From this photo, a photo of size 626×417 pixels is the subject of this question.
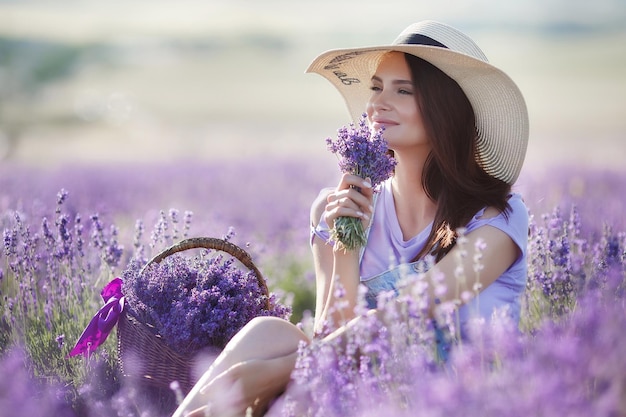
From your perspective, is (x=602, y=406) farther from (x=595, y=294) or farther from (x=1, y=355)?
(x=1, y=355)

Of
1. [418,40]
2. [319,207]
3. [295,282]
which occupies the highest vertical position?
[418,40]

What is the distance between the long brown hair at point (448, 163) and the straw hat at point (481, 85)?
0.06 m

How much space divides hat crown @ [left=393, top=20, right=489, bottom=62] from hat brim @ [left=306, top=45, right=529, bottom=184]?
97mm

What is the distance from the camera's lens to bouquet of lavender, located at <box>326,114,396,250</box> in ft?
9.27

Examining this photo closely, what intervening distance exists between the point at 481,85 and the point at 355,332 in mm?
1169

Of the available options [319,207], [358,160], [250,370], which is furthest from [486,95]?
[250,370]

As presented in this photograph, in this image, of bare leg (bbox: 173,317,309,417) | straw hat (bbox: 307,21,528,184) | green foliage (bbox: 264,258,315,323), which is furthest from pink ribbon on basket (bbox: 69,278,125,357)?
green foliage (bbox: 264,258,315,323)

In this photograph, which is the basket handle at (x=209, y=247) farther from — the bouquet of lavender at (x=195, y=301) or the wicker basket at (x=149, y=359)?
the wicker basket at (x=149, y=359)

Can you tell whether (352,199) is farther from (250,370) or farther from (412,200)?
(250,370)

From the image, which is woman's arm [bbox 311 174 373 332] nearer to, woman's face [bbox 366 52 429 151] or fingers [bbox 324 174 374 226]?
fingers [bbox 324 174 374 226]

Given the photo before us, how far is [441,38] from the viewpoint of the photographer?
320 centimetres

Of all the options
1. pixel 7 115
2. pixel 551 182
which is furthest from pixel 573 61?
pixel 551 182

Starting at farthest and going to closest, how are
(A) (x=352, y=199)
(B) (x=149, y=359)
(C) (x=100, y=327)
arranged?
1. (C) (x=100, y=327)
2. (B) (x=149, y=359)
3. (A) (x=352, y=199)

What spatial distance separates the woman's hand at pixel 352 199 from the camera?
2.87 metres
